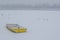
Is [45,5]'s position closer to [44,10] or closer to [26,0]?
[44,10]

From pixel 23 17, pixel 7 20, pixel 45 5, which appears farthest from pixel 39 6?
pixel 7 20

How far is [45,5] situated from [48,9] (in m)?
0.04

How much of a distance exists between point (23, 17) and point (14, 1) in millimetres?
144

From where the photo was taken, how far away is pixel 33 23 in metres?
0.79

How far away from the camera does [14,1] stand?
2.61 ft

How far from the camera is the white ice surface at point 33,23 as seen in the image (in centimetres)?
77

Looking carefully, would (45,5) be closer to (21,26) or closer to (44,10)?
(44,10)

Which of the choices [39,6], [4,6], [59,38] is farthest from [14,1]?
[59,38]

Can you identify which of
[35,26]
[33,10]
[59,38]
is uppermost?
[33,10]

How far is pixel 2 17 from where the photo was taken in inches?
30.2

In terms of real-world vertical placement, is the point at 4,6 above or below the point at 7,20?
above

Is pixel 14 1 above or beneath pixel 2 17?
above

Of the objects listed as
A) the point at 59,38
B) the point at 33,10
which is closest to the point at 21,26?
the point at 33,10

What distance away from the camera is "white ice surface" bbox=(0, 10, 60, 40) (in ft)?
2.54
